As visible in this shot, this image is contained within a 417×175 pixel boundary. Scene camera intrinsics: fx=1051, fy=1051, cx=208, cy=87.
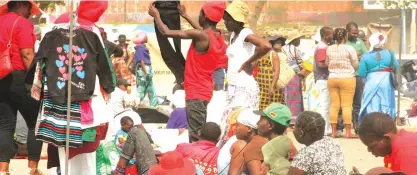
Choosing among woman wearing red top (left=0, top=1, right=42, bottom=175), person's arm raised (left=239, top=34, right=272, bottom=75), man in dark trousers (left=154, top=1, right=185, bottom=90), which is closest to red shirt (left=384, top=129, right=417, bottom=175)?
person's arm raised (left=239, top=34, right=272, bottom=75)

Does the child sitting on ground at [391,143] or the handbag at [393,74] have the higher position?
the child sitting on ground at [391,143]

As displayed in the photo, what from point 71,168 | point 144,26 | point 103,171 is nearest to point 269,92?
point 103,171

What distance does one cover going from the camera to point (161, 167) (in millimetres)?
6961

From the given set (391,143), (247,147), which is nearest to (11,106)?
(247,147)

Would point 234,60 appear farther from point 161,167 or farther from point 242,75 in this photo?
point 161,167

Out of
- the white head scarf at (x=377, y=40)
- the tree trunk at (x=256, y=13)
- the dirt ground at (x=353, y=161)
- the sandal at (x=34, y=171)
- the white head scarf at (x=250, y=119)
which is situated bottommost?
the dirt ground at (x=353, y=161)

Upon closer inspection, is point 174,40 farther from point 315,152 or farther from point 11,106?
point 315,152

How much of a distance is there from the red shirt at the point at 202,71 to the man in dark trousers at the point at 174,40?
18.5 inches

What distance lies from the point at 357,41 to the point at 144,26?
409 inches

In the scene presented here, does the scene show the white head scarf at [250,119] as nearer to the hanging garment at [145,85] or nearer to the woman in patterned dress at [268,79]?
the woman in patterned dress at [268,79]

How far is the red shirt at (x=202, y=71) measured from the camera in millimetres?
9031

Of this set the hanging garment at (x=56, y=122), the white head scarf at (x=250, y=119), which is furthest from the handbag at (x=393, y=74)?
the hanging garment at (x=56, y=122)

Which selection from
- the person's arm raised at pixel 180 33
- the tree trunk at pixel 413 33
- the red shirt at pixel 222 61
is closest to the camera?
the person's arm raised at pixel 180 33

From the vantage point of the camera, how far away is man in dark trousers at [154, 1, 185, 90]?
30.6 ft
